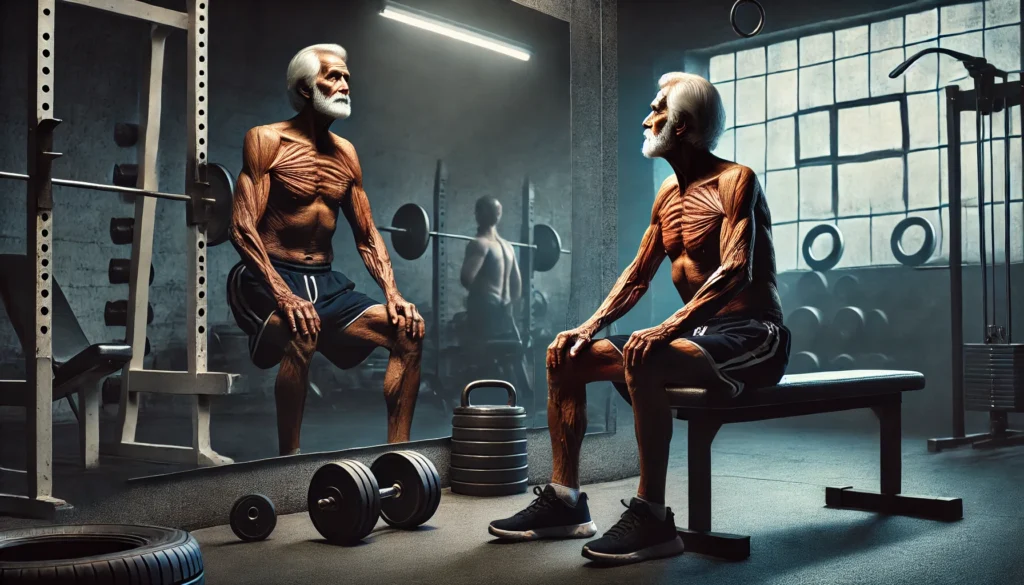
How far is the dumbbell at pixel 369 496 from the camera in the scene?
3006 mm

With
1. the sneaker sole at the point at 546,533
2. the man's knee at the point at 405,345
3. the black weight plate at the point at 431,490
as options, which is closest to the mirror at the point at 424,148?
the man's knee at the point at 405,345

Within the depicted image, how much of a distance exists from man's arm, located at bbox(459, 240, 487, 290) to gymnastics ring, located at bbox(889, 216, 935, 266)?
411cm

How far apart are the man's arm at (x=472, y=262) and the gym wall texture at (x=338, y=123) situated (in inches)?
1.9

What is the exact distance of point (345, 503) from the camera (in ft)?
9.91

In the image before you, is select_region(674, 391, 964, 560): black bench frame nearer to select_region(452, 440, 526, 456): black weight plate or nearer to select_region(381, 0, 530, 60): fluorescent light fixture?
select_region(452, 440, 526, 456): black weight plate

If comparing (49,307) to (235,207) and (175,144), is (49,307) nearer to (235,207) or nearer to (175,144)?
(235,207)

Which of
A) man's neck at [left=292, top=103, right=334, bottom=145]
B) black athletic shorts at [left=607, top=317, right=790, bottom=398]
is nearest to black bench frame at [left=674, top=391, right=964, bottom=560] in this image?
black athletic shorts at [left=607, top=317, right=790, bottom=398]

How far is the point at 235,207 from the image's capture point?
346 centimetres

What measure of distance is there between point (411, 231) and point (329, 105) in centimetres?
93

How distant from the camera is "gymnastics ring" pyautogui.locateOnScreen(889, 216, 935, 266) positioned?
287 inches

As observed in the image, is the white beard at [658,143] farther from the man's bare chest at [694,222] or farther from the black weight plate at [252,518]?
the black weight plate at [252,518]

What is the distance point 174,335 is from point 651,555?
7.55ft

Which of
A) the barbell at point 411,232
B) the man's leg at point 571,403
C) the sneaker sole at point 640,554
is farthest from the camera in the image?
the barbell at point 411,232

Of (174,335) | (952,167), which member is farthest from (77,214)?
(952,167)
